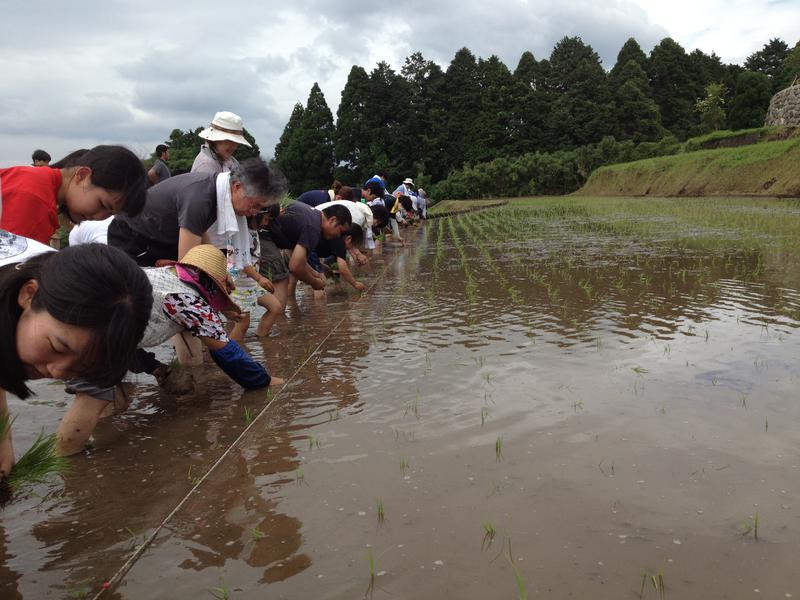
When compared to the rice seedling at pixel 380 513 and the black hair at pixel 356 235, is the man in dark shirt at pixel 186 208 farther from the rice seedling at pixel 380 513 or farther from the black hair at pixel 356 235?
the black hair at pixel 356 235

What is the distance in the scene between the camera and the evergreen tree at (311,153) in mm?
50906

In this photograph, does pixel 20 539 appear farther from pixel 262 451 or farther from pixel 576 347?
pixel 576 347

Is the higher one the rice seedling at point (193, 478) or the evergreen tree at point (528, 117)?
the evergreen tree at point (528, 117)

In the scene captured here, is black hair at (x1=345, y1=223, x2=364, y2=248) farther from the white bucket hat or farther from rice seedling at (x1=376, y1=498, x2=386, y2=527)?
rice seedling at (x1=376, y1=498, x2=386, y2=527)

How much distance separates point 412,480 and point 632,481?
0.71 m

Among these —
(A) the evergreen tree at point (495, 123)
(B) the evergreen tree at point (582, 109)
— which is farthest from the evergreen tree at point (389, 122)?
(B) the evergreen tree at point (582, 109)

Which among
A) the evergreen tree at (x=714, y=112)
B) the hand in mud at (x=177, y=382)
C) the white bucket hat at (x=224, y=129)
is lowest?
the hand in mud at (x=177, y=382)

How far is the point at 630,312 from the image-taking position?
475 centimetres

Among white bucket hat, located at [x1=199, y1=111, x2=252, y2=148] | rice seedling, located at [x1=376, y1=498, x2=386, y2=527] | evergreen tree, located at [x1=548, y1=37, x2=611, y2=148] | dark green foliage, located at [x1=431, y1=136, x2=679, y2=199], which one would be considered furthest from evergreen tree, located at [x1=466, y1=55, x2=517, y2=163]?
rice seedling, located at [x1=376, y1=498, x2=386, y2=527]

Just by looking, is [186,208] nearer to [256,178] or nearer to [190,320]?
[256,178]

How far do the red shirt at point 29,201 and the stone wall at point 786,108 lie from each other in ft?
87.7

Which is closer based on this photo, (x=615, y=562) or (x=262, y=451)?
(x=615, y=562)

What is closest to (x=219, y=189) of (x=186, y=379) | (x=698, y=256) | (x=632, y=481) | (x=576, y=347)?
(x=186, y=379)

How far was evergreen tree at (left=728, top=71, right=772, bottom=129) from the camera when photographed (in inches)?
1270
